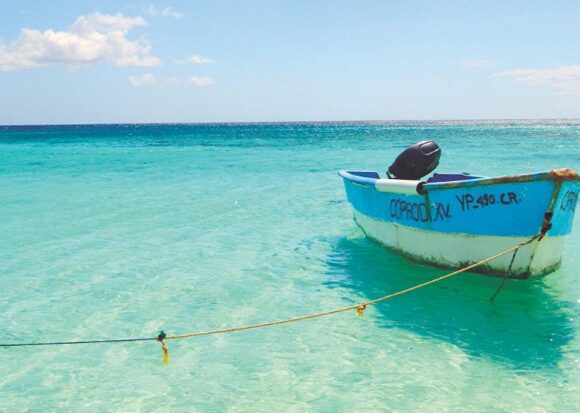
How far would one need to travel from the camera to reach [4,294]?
685 cm

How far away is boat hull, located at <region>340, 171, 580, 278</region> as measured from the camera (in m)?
5.78

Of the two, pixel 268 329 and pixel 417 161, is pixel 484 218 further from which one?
pixel 268 329

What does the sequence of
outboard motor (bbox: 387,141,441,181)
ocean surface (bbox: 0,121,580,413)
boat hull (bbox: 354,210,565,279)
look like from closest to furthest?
1. ocean surface (bbox: 0,121,580,413)
2. boat hull (bbox: 354,210,565,279)
3. outboard motor (bbox: 387,141,441,181)

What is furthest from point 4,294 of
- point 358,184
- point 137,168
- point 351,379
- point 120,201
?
point 137,168

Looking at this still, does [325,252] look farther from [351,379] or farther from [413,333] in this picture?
[351,379]

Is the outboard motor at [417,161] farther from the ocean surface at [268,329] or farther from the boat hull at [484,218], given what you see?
the ocean surface at [268,329]

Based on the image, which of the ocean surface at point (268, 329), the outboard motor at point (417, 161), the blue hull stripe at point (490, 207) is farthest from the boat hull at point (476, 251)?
the outboard motor at point (417, 161)

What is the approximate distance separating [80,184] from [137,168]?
22.0 feet

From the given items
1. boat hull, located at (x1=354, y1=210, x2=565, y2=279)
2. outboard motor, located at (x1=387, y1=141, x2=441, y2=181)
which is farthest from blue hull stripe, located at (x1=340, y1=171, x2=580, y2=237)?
outboard motor, located at (x1=387, y1=141, x2=441, y2=181)

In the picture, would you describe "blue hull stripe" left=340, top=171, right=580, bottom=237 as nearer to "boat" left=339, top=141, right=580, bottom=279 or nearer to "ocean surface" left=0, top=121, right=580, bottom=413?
"boat" left=339, top=141, right=580, bottom=279

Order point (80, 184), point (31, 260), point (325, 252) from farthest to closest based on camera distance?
point (80, 184)
point (325, 252)
point (31, 260)

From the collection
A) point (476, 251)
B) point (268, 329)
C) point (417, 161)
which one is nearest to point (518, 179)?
point (476, 251)

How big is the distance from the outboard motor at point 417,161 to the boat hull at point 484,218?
81 centimetres

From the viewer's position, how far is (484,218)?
249 inches
